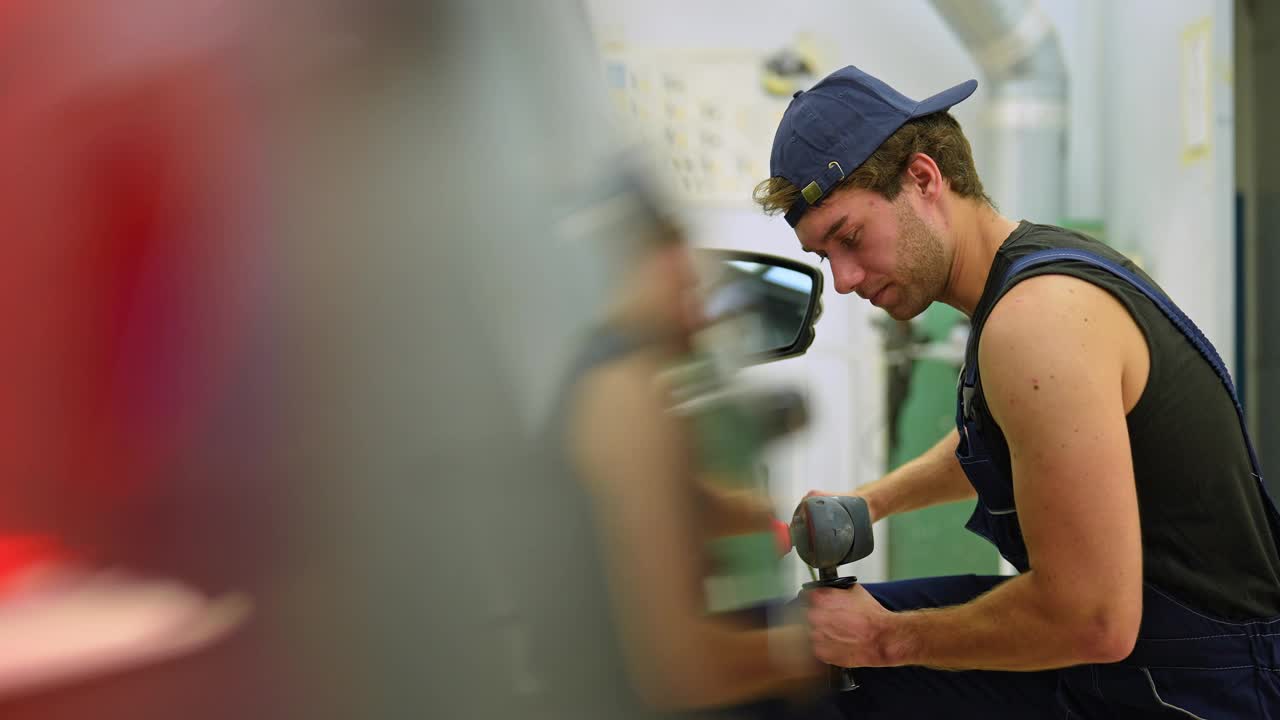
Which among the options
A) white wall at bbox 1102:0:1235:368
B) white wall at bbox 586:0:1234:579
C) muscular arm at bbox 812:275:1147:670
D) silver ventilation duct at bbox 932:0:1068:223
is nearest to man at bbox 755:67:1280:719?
muscular arm at bbox 812:275:1147:670

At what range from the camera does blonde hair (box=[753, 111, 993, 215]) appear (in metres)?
1.30

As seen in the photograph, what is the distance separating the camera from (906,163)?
132 centimetres

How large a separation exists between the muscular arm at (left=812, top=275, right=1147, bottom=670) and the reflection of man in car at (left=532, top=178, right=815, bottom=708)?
21.6 inches

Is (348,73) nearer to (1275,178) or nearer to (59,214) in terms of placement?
(59,214)

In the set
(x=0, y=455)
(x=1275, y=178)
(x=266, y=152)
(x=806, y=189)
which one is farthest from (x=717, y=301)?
(x=1275, y=178)

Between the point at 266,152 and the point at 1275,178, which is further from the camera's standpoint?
the point at 1275,178

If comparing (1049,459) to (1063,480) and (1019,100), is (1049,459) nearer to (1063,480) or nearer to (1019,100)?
(1063,480)

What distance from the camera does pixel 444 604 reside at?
54 centimetres

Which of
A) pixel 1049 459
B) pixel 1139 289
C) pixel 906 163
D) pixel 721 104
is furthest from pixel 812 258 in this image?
pixel 1049 459

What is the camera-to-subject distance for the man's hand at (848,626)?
3.73 ft

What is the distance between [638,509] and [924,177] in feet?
2.99

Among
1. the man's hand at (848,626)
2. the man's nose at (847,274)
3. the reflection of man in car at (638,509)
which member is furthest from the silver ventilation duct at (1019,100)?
the reflection of man in car at (638,509)

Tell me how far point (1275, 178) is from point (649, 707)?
311 cm

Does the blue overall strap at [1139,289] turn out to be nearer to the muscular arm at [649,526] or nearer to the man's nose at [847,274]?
the man's nose at [847,274]
